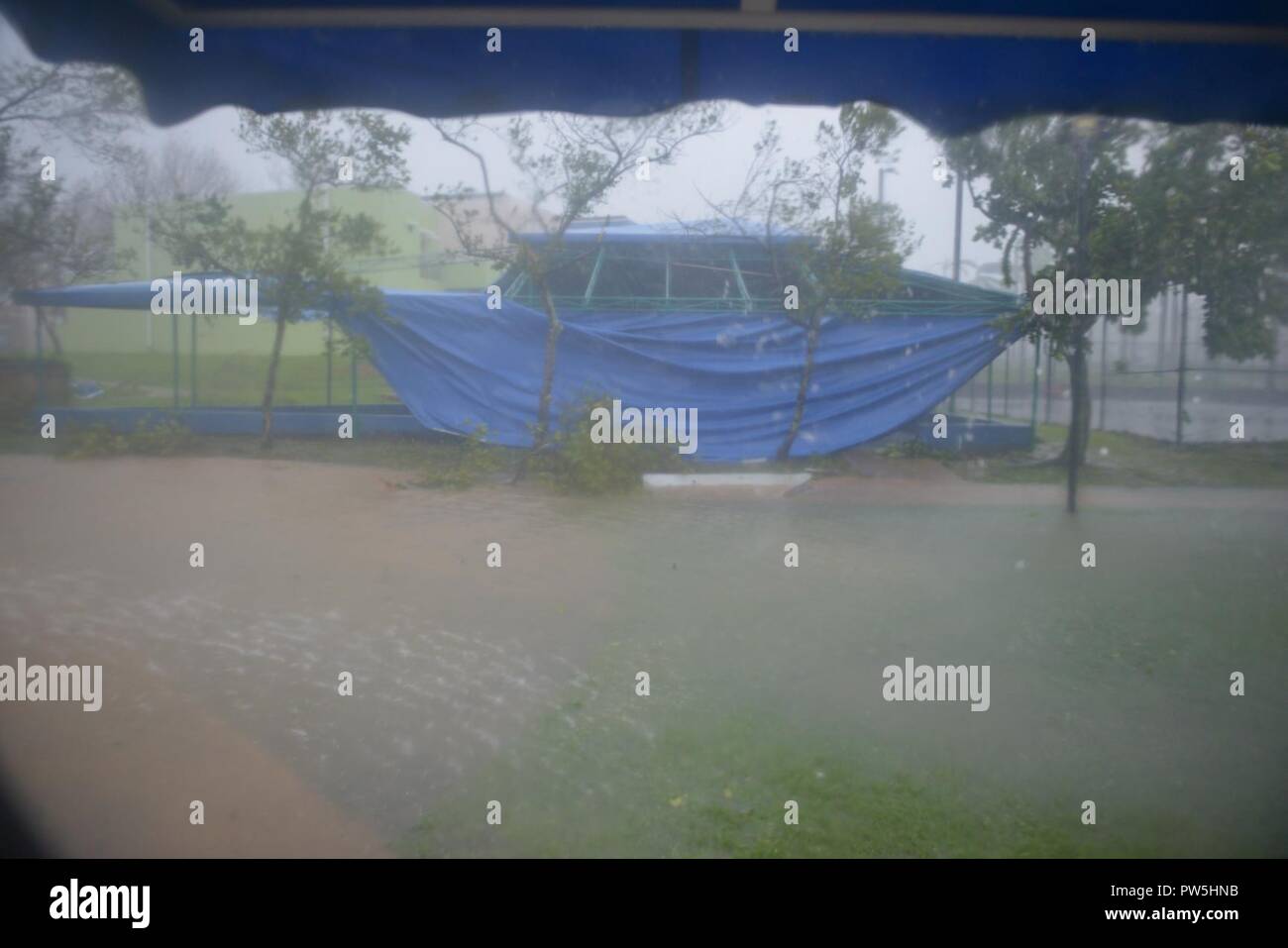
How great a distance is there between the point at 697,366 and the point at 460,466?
1.59m

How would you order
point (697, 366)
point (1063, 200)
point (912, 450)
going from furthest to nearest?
point (912, 450)
point (697, 366)
point (1063, 200)

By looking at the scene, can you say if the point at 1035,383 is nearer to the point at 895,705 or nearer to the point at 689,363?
the point at 689,363

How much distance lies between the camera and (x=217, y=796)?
302 centimetres

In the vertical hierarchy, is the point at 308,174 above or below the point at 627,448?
above

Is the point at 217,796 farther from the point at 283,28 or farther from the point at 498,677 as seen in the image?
the point at 283,28

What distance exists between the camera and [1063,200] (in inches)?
196

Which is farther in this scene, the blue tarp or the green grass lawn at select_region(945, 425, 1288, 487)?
the green grass lawn at select_region(945, 425, 1288, 487)

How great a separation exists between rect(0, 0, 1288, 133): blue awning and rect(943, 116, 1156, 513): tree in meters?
1.35

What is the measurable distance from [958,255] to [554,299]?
7.80 feet

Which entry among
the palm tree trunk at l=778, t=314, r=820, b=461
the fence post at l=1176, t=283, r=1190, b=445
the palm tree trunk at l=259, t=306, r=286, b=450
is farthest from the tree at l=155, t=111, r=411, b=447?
the fence post at l=1176, t=283, r=1190, b=445

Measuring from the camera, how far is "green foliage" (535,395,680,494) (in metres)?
5.21

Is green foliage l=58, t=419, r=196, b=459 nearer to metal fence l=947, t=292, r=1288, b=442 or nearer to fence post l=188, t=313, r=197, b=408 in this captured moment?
fence post l=188, t=313, r=197, b=408

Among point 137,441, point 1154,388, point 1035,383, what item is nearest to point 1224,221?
point 1035,383
